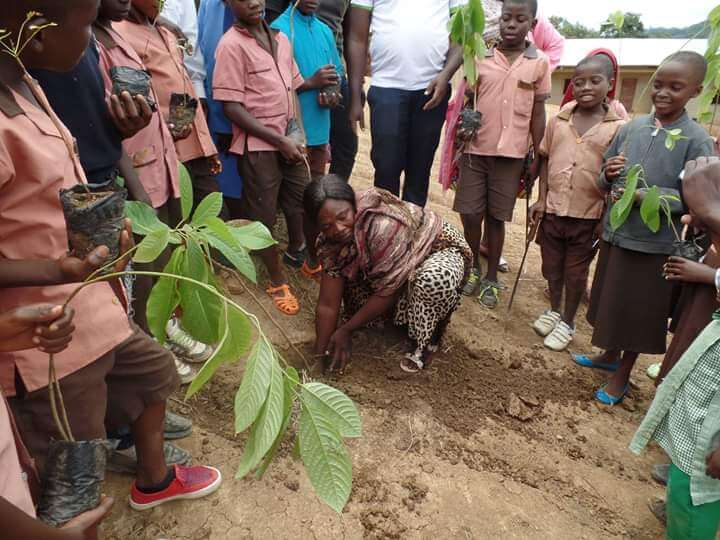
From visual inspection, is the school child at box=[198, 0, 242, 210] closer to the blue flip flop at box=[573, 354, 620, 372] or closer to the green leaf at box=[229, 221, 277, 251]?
the green leaf at box=[229, 221, 277, 251]

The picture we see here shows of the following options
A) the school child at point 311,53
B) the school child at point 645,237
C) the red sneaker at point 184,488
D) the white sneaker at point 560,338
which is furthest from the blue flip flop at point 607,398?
the school child at point 311,53

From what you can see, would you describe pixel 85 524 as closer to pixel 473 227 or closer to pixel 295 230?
pixel 295 230

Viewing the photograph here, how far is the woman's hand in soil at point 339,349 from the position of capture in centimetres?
245

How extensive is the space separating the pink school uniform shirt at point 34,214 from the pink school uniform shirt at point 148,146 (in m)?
0.77

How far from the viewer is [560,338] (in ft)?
9.39

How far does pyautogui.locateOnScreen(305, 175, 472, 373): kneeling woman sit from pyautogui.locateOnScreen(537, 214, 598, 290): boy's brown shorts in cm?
57

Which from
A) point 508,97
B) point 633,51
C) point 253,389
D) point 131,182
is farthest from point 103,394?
point 633,51

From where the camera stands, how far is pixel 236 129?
8.48 ft

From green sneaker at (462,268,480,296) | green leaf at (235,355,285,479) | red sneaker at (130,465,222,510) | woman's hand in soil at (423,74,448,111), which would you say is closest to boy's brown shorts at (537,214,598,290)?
green sneaker at (462,268,480,296)

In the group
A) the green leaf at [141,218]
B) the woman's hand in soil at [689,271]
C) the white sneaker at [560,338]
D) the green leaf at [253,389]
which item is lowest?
the white sneaker at [560,338]

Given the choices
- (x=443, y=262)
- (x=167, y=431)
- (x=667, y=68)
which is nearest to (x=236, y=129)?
(x=443, y=262)

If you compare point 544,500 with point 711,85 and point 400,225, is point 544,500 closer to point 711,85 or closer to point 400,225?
point 400,225

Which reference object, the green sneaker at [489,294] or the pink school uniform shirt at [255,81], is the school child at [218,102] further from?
the green sneaker at [489,294]

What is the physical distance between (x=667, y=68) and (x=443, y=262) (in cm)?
122
